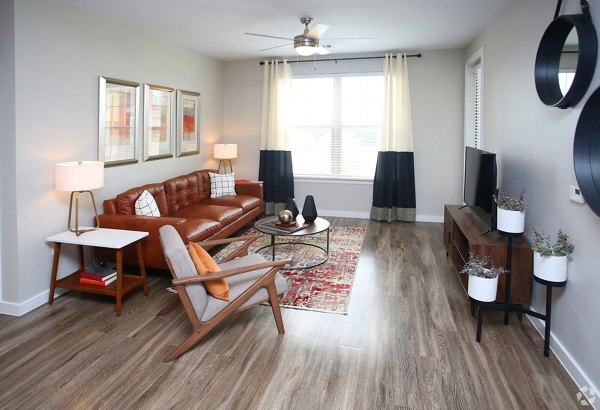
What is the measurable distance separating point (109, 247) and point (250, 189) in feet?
10.2

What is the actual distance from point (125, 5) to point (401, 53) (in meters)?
3.91

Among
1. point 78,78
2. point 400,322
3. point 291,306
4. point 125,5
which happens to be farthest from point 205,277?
point 125,5

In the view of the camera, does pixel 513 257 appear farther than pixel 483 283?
Yes

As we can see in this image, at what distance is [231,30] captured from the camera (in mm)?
4773

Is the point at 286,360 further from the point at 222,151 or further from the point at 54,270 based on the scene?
the point at 222,151

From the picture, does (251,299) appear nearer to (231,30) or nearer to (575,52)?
(575,52)

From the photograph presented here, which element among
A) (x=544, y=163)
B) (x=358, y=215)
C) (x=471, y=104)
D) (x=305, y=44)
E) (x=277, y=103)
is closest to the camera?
(x=544, y=163)

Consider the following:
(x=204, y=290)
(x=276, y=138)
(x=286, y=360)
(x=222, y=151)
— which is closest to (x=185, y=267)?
(x=204, y=290)

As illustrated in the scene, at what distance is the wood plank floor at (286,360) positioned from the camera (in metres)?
2.17

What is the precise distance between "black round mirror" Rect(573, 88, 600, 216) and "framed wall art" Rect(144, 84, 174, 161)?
4.25 metres

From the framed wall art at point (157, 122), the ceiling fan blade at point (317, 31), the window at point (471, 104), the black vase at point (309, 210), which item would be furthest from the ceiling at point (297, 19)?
the black vase at point (309, 210)

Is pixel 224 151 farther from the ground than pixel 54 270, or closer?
farther from the ground

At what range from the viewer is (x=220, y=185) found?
232 inches

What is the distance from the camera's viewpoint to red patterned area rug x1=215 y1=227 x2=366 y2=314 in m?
3.39
